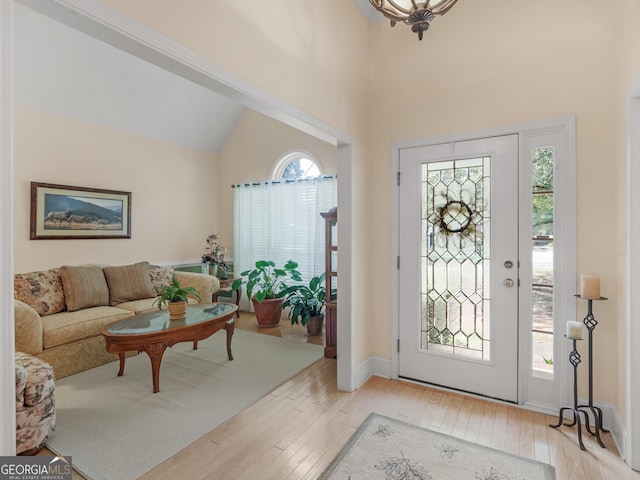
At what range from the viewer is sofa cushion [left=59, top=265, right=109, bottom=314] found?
12.0ft

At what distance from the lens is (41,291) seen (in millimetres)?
3510

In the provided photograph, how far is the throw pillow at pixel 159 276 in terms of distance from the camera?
4.58m

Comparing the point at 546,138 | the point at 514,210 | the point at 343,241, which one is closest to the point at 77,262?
the point at 343,241

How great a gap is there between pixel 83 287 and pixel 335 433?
10.6 feet

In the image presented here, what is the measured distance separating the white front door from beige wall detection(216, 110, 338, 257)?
2255 mm

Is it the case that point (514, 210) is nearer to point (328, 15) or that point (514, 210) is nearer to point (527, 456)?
point (527, 456)

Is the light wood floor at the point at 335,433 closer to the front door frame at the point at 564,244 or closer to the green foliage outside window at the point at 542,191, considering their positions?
the front door frame at the point at 564,244

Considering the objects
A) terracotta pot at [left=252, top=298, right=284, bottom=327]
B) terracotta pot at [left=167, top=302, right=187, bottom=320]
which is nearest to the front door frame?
terracotta pot at [left=167, top=302, right=187, bottom=320]

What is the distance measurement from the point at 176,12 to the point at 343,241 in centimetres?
197

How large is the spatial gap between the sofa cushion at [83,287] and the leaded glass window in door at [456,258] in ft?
11.8

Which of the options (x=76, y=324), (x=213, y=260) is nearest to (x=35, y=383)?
(x=76, y=324)

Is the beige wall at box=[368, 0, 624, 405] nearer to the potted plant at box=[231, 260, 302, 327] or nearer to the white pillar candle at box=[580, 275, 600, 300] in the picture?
the white pillar candle at box=[580, 275, 600, 300]

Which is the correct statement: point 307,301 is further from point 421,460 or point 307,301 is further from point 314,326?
point 421,460

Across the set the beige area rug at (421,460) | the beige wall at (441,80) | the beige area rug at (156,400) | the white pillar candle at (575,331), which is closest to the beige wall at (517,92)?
the beige wall at (441,80)
